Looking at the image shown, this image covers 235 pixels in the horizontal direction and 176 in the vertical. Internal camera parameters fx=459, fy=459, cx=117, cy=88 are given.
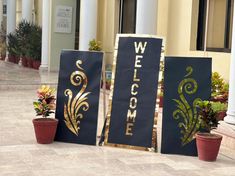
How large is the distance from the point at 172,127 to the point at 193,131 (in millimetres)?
279

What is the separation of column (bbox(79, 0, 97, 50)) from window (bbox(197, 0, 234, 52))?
3990mm

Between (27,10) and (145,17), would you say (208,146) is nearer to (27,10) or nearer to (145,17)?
(145,17)

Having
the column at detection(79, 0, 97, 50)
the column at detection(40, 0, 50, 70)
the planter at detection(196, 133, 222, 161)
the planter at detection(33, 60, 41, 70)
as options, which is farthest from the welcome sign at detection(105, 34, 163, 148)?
the planter at detection(33, 60, 41, 70)

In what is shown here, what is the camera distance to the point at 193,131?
604cm

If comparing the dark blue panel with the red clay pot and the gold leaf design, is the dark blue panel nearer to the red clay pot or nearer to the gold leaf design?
the gold leaf design

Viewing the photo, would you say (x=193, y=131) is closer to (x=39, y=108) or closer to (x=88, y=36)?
(x=39, y=108)

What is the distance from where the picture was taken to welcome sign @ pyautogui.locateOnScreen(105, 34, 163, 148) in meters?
6.25

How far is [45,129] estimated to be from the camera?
6.34 m

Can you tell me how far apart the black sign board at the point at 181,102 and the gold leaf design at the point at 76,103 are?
1172 mm

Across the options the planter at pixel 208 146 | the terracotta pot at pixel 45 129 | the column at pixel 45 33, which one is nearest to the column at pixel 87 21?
the column at pixel 45 33

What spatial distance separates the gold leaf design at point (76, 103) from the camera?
6492 mm

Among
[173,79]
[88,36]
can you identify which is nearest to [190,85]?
[173,79]

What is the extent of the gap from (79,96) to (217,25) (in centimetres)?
554

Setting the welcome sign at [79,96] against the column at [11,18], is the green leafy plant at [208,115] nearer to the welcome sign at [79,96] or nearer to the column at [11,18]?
the welcome sign at [79,96]
